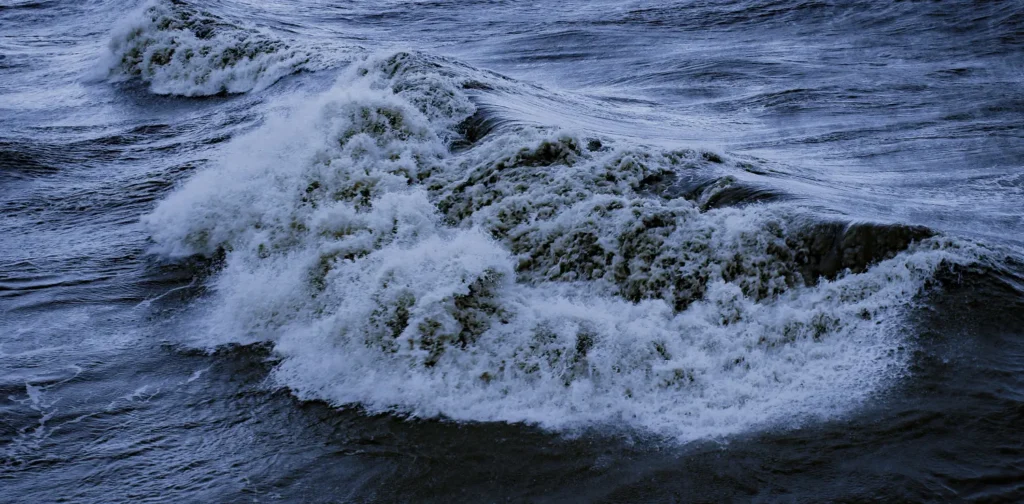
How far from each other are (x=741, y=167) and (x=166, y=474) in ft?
14.5

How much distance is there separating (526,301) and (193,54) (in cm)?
1120

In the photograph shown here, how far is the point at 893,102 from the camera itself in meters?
9.70

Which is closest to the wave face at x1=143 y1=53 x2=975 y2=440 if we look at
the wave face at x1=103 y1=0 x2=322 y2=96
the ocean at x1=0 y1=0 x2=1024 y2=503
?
the ocean at x1=0 y1=0 x2=1024 y2=503

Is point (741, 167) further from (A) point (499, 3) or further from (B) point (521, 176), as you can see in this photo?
(A) point (499, 3)

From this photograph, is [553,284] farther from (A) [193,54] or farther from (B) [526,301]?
(A) [193,54]

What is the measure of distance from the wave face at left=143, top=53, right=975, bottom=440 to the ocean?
0.8 inches

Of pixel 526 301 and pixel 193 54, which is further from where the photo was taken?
pixel 193 54

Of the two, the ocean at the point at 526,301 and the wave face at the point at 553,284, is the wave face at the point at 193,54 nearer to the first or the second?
the ocean at the point at 526,301

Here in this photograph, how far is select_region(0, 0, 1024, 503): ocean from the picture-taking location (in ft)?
13.6

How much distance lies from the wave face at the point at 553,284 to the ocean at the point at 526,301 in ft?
0.06

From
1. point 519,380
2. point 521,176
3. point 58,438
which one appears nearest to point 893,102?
point 521,176

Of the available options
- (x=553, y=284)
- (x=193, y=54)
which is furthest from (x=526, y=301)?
(x=193, y=54)

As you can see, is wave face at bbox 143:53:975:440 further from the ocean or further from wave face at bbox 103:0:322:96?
wave face at bbox 103:0:322:96

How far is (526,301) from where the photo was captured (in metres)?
5.52
